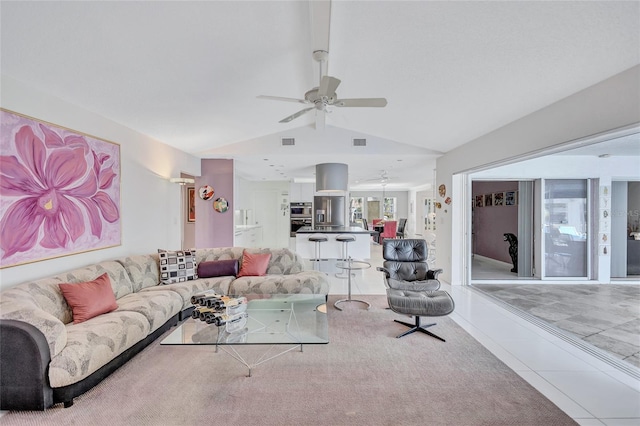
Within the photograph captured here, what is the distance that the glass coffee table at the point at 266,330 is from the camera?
237 centimetres

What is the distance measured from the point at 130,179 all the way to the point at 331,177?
13.9 ft

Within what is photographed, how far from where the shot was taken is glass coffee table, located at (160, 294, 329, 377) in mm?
2367

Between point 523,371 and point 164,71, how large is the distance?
4403mm

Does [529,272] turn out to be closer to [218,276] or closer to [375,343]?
[375,343]

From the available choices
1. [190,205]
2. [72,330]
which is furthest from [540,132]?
[190,205]

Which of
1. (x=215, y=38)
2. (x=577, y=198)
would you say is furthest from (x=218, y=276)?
(x=577, y=198)

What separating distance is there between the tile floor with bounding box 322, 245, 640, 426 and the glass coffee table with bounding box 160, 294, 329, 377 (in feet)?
4.72

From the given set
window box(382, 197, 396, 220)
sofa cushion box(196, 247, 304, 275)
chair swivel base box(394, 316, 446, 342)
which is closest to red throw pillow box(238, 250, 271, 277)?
sofa cushion box(196, 247, 304, 275)

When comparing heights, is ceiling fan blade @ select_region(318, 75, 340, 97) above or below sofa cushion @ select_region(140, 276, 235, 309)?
above

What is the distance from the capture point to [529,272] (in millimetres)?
5871

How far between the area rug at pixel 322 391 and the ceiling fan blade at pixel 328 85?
2492mm

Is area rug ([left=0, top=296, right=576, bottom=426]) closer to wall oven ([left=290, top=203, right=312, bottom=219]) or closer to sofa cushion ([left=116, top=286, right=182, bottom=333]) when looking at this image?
sofa cushion ([left=116, top=286, right=182, bottom=333])

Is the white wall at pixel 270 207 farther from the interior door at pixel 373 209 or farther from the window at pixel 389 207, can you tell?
the window at pixel 389 207

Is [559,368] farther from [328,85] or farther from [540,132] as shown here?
[328,85]
